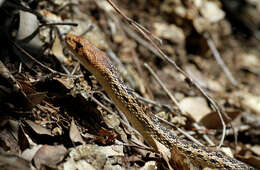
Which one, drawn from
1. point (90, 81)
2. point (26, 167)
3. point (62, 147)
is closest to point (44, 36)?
point (90, 81)

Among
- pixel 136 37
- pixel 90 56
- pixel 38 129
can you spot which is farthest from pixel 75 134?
pixel 136 37

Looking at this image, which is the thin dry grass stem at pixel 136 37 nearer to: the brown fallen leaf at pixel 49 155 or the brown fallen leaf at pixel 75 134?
the brown fallen leaf at pixel 75 134

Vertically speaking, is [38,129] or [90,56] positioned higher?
[90,56]

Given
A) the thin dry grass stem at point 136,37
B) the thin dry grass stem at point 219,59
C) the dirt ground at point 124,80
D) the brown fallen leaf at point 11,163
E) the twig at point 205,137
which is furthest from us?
the thin dry grass stem at point 219,59

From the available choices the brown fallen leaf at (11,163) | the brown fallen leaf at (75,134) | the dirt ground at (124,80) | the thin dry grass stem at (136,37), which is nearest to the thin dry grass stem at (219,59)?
the dirt ground at (124,80)

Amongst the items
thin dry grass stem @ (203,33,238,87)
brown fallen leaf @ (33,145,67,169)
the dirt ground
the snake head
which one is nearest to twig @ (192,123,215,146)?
the dirt ground

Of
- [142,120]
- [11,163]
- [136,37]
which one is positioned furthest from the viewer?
[136,37]

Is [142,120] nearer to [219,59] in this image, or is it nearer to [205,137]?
[205,137]

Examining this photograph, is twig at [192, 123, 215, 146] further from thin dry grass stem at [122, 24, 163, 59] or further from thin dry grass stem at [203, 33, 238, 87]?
thin dry grass stem at [203, 33, 238, 87]
